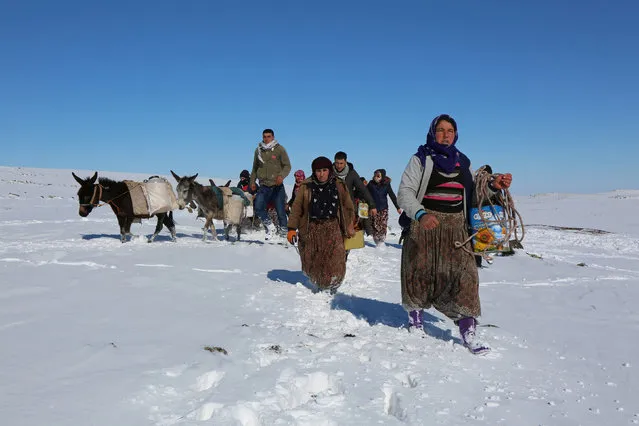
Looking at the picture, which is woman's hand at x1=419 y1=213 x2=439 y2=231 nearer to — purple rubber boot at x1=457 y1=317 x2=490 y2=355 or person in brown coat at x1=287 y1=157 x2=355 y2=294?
purple rubber boot at x1=457 y1=317 x2=490 y2=355

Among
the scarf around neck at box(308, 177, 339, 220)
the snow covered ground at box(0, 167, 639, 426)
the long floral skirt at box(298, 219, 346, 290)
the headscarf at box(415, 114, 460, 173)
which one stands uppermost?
the headscarf at box(415, 114, 460, 173)

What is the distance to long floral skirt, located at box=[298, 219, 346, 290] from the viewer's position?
5898 millimetres

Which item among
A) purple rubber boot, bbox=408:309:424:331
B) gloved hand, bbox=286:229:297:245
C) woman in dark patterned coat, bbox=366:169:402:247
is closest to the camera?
purple rubber boot, bbox=408:309:424:331

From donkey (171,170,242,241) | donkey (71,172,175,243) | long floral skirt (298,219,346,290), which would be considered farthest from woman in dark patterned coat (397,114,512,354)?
donkey (71,172,175,243)

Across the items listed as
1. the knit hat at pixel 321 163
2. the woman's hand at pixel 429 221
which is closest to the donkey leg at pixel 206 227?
the knit hat at pixel 321 163

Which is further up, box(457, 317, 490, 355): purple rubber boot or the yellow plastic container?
the yellow plastic container

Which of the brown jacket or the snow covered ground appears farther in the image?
the brown jacket

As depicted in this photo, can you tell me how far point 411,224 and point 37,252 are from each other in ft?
20.6

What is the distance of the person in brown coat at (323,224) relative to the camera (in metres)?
5.90

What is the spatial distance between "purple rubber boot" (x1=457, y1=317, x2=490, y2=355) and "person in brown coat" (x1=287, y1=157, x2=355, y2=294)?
2127mm

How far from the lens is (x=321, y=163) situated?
5855mm

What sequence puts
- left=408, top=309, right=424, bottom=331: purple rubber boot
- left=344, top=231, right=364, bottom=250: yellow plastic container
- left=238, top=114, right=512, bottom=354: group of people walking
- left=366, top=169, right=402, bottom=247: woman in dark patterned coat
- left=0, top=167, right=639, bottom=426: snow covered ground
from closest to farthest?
left=0, top=167, right=639, bottom=426: snow covered ground
left=238, top=114, right=512, bottom=354: group of people walking
left=408, top=309, right=424, bottom=331: purple rubber boot
left=344, top=231, right=364, bottom=250: yellow plastic container
left=366, top=169, right=402, bottom=247: woman in dark patterned coat

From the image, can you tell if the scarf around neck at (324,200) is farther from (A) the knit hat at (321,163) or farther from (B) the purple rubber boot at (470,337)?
(B) the purple rubber boot at (470,337)

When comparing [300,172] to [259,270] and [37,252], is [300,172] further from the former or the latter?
[37,252]
